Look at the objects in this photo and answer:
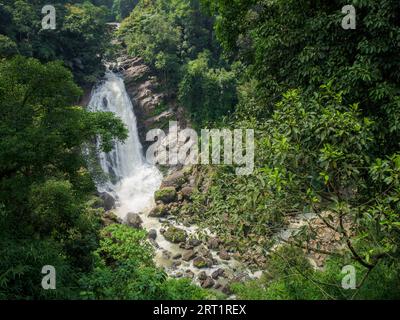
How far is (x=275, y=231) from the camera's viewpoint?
639 centimetres

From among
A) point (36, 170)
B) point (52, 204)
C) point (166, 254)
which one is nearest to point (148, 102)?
point (166, 254)

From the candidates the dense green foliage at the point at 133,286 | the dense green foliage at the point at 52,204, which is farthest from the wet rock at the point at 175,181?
the dense green foliage at the point at 133,286

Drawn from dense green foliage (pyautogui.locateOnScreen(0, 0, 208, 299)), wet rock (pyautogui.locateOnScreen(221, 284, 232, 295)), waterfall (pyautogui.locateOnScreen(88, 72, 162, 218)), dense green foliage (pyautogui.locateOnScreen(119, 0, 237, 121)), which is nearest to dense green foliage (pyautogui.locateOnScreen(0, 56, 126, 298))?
dense green foliage (pyautogui.locateOnScreen(0, 0, 208, 299))

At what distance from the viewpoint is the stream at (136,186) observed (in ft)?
49.1

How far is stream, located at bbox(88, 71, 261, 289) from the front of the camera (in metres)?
15.0

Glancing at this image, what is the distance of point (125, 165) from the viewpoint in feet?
79.9

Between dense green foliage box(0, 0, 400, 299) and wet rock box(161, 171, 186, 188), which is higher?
dense green foliage box(0, 0, 400, 299)

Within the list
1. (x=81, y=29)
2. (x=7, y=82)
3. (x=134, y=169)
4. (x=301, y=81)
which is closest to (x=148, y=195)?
(x=134, y=169)

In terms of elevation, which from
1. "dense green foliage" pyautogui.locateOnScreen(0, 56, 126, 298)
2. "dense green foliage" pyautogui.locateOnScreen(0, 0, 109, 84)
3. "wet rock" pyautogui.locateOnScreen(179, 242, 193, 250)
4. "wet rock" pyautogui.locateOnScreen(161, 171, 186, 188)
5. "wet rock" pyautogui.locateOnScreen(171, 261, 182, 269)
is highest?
"dense green foliage" pyautogui.locateOnScreen(0, 0, 109, 84)

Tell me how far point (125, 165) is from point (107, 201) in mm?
4197

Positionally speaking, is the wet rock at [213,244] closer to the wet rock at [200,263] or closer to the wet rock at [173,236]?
the wet rock at [200,263]

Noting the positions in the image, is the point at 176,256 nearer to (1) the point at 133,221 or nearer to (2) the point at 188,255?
(2) the point at 188,255

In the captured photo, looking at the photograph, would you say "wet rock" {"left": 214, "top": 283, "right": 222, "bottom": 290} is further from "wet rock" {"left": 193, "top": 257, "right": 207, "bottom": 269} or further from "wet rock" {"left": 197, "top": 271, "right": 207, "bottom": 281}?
"wet rock" {"left": 193, "top": 257, "right": 207, "bottom": 269}

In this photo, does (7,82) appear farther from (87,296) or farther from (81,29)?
(81,29)
